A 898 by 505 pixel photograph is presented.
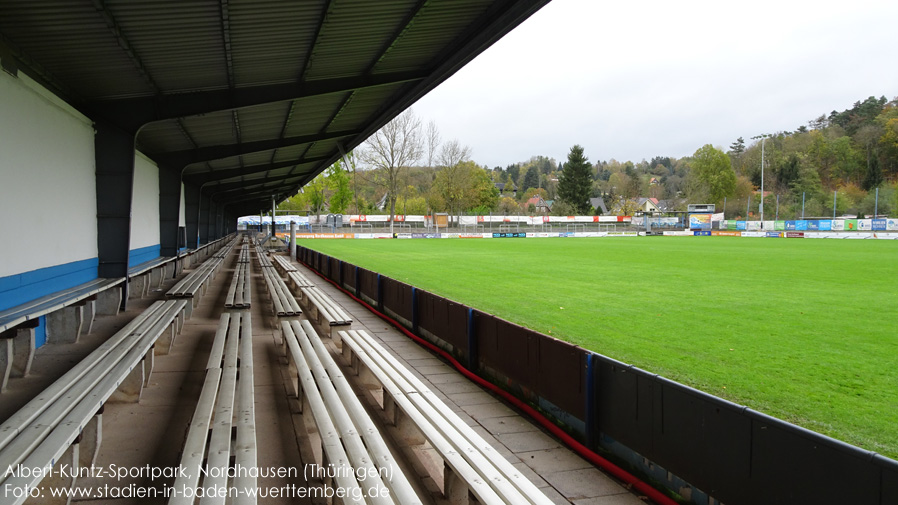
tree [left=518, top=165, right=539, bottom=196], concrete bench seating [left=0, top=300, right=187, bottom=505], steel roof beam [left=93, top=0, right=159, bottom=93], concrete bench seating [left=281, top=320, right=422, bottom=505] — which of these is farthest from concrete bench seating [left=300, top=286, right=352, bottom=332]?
tree [left=518, top=165, right=539, bottom=196]

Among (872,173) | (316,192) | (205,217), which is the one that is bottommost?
(205,217)

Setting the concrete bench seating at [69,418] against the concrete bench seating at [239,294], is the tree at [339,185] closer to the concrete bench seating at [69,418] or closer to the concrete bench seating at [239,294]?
the concrete bench seating at [239,294]

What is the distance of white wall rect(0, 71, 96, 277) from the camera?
628 centimetres

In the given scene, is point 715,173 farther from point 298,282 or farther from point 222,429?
point 222,429

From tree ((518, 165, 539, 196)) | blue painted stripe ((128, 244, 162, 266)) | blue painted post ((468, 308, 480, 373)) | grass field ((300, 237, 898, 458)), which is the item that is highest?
tree ((518, 165, 539, 196))

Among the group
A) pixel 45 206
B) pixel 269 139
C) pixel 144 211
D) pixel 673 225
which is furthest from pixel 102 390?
pixel 673 225

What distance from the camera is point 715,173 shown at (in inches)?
3777

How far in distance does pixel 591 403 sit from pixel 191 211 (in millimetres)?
20469

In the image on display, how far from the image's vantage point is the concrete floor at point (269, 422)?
4.21 metres

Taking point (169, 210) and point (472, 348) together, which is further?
point (169, 210)

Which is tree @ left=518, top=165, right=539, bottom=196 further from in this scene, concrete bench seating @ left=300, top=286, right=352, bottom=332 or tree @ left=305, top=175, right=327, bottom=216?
concrete bench seating @ left=300, top=286, right=352, bottom=332

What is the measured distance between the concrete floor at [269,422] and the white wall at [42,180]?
4.04 feet

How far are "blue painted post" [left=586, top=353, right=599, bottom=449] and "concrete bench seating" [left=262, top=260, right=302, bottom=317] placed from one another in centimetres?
551

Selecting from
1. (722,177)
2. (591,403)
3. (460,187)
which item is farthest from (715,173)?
(591,403)
